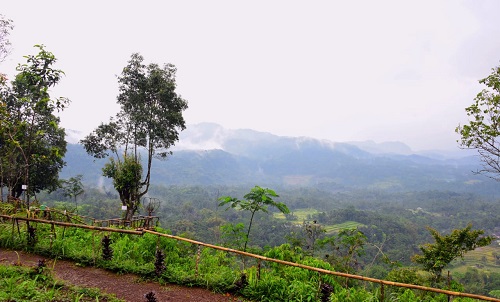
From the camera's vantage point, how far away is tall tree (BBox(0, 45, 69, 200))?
448 inches

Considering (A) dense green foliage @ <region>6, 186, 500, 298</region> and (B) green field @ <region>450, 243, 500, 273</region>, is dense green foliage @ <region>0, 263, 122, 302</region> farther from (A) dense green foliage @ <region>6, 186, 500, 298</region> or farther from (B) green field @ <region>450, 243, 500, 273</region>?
(B) green field @ <region>450, 243, 500, 273</region>

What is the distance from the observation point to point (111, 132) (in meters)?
17.8

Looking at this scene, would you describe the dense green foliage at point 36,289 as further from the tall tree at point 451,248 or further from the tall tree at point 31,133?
the tall tree at point 451,248

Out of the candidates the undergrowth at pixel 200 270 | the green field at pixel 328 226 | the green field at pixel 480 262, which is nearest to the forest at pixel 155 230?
the undergrowth at pixel 200 270

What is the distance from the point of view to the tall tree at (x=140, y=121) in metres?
16.7

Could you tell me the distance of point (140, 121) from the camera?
17141 mm

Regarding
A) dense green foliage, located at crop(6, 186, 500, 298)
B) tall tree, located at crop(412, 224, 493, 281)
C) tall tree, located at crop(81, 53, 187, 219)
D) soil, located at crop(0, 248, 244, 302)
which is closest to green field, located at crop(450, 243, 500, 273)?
dense green foliage, located at crop(6, 186, 500, 298)

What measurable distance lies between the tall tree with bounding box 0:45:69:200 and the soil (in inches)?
243

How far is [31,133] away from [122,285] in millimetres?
8980

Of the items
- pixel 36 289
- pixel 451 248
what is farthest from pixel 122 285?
pixel 451 248

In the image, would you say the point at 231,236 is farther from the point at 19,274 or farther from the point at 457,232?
the point at 457,232

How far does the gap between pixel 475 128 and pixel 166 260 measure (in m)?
11.0

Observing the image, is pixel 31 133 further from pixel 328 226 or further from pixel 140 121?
pixel 328 226

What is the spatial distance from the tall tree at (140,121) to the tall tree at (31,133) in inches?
108
